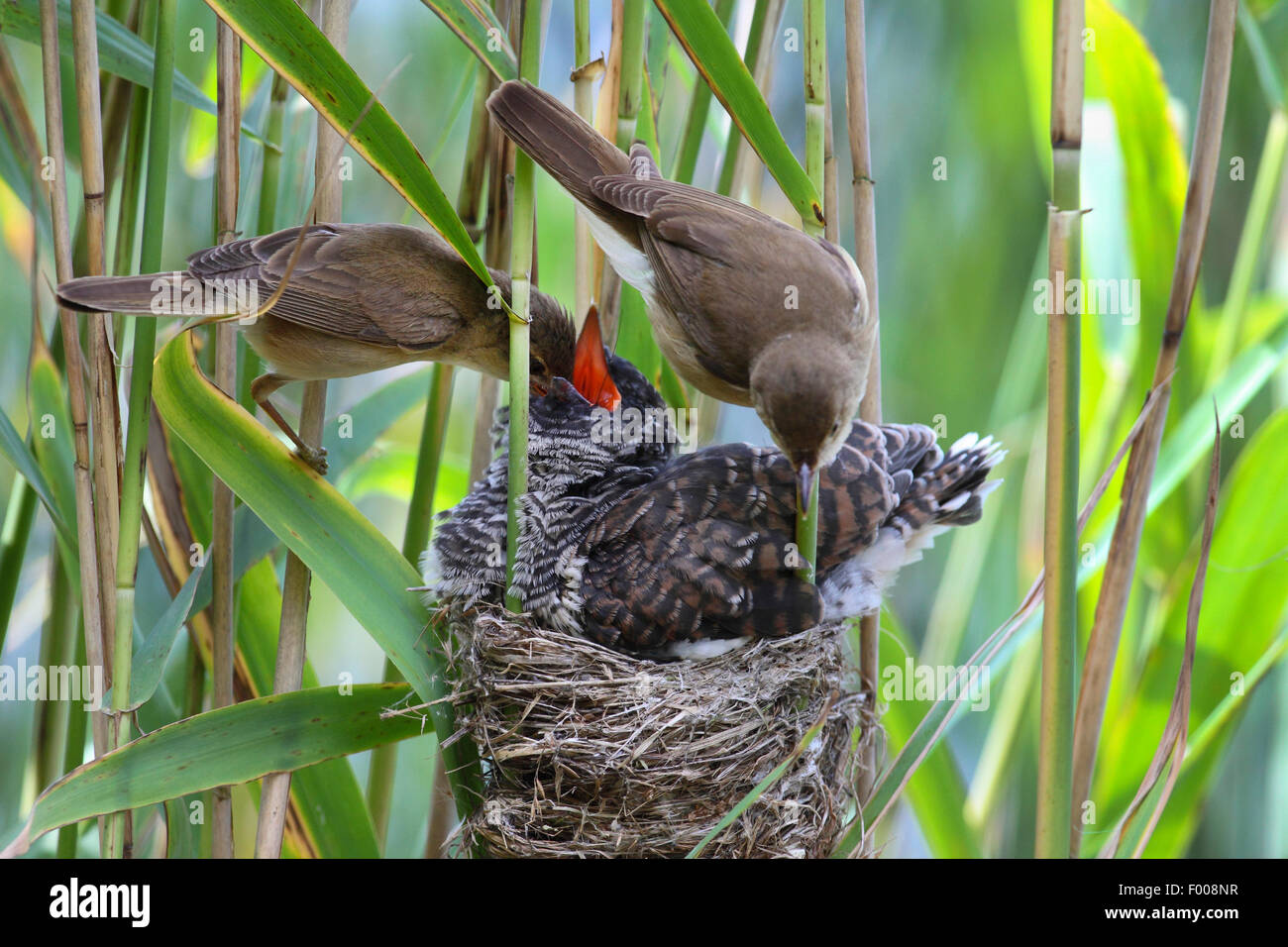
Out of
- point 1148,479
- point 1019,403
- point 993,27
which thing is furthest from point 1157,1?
point 1148,479

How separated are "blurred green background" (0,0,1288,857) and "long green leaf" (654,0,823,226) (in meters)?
0.55

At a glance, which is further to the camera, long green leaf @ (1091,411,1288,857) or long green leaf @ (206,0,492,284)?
long green leaf @ (1091,411,1288,857)

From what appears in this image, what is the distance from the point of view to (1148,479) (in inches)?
Answer: 47.4

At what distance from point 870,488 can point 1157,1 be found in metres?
1.45

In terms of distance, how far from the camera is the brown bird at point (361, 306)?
1344 mm

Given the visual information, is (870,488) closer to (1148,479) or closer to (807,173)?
(1148,479)

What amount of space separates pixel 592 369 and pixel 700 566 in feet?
1.17

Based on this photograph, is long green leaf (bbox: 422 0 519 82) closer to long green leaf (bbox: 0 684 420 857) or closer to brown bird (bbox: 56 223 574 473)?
brown bird (bbox: 56 223 574 473)

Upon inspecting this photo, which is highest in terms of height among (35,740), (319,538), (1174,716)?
(319,538)

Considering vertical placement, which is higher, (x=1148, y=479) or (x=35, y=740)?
(x=1148, y=479)

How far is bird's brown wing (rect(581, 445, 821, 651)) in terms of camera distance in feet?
4.58

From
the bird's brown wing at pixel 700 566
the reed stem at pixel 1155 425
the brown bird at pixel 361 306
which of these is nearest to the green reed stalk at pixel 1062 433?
the reed stem at pixel 1155 425

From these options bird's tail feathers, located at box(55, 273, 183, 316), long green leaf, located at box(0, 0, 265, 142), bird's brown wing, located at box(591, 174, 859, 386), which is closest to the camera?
bird's tail feathers, located at box(55, 273, 183, 316)

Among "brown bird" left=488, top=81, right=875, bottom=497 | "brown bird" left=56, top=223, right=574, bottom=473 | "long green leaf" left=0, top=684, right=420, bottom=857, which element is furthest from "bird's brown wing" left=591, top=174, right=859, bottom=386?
"long green leaf" left=0, top=684, right=420, bottom=857
